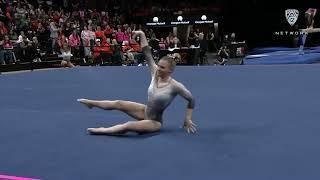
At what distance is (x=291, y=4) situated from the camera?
23.3 meters

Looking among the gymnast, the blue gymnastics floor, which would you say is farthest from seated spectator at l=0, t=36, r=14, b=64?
the gymnast

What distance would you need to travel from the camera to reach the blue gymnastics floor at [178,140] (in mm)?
3928

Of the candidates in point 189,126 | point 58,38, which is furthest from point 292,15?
point 189,126

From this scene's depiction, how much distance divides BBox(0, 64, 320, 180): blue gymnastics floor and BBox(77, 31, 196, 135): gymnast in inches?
4.3

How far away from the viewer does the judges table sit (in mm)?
18328

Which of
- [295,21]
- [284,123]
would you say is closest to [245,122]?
[284,123]

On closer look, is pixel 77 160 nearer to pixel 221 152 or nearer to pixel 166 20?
pixel 221 152

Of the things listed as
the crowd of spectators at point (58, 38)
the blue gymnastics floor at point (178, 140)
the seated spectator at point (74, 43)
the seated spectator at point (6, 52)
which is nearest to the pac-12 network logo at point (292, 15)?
the crowd of spectators at point (58, 38)

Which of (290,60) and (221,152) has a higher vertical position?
(221,152)

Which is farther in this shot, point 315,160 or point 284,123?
point 284,123

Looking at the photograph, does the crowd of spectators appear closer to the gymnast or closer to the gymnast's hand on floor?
the gymnast

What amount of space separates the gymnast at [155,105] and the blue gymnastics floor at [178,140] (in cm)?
11

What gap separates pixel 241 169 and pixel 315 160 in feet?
2.23

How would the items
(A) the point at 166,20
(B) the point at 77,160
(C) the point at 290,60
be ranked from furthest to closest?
(A) the point at 166,20 → (C) the point at 290,60 → (B) the point at 77,160
